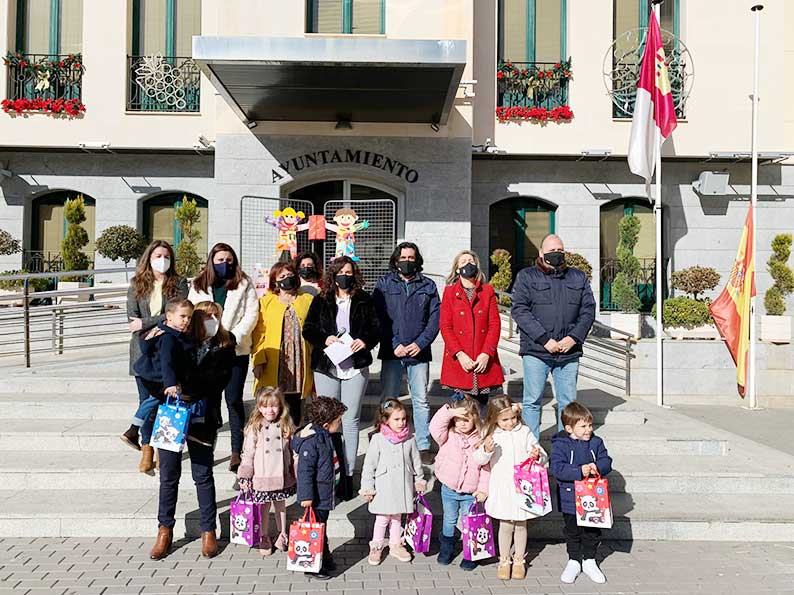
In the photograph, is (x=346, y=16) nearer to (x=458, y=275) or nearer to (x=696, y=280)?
(x=696, y=280)

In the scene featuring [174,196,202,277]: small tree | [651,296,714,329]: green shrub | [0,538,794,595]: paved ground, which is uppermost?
[174,196,202,277]: small tree

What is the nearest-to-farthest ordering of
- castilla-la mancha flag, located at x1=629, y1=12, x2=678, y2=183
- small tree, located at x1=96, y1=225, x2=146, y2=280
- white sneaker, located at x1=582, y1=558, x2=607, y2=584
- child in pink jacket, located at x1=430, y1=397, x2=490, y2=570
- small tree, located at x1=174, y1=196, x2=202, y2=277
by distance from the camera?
white sneaker, located at x1=582, y1=558, x2=607, y2=584
child in pink jacket, located at x1=430, y1=397, x2=490, y2=570
castilla-la mancha flag, located at x1=629, y1=12, x2=678, y2=183
small tree, located at x1=174, y1=196, x2=202, y2=277
small tree, located at x1=96, y1=225, x2=146, y2=280

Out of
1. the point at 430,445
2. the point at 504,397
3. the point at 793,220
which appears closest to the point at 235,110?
the point at 430,445

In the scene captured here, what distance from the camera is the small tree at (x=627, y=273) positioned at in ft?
42.3

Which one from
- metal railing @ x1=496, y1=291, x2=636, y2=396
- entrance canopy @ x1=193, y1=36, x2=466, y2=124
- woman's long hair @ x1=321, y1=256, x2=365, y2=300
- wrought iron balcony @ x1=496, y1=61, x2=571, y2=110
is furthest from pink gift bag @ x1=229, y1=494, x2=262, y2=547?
wrought iron balcony @ x1=496, y1=61, x2=571, y2=110

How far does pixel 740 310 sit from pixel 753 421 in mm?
2145

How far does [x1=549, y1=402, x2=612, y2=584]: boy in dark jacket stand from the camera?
15.8 feet

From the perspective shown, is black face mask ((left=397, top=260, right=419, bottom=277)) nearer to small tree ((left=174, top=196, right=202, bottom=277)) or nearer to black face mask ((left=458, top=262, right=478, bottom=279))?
black face mask ((left=458, top=262, right=478, bottom=279))

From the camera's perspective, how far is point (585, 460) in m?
4.89

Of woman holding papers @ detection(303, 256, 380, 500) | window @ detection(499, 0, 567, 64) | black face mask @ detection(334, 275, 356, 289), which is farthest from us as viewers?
window @ detection(499, 0, 567, 64)

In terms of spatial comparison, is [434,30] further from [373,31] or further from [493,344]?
[493,344]

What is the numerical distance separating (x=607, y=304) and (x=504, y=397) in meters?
10.6

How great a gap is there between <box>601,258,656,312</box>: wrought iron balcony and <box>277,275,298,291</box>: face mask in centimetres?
1018

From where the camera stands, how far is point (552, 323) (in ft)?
20.5
